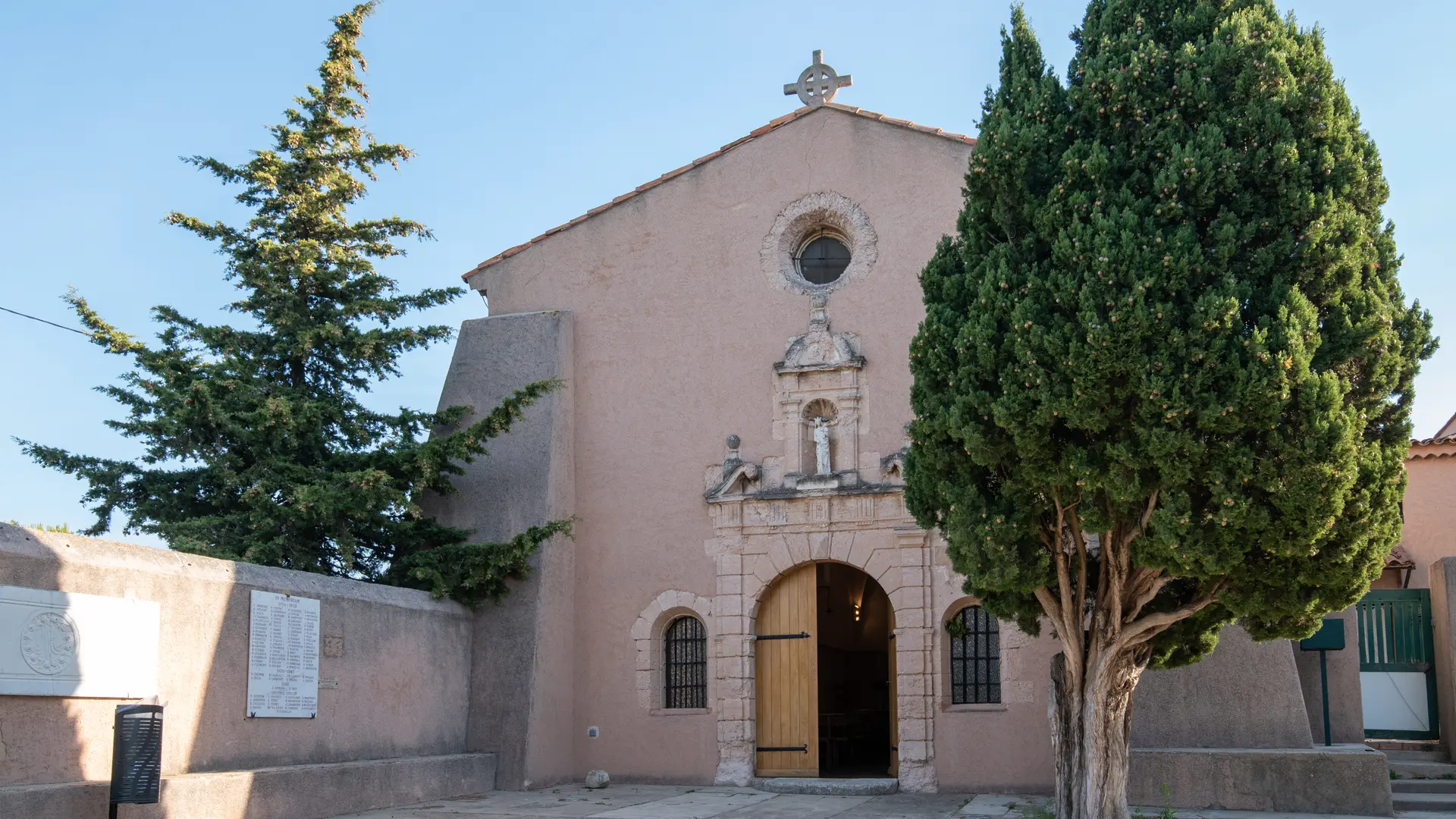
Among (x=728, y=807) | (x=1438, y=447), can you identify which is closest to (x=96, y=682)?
(x=728, y=807)

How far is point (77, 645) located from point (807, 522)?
6.39 meters

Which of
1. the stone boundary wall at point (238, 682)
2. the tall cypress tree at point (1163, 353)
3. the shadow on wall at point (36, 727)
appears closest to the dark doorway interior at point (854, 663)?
the stone boundary wall at point (238, 682)

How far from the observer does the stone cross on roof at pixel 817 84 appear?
521 inches

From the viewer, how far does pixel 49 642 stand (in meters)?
7.95

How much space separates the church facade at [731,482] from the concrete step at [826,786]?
18 centimetres

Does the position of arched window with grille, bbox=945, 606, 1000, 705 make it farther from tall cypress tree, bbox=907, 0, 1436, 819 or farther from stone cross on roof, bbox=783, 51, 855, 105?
stone cross on roof, bbox=783, 51, 855, 105

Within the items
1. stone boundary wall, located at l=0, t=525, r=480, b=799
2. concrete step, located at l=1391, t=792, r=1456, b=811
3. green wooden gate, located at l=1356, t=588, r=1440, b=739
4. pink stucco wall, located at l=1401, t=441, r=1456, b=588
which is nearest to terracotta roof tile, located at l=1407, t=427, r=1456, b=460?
pink stucco wall, located at l=1401, t=441, r=1456, b=588

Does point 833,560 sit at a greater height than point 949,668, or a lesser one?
greater

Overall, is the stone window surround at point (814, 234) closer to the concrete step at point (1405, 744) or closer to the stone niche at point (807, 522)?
the stone niche at point (807, 522)

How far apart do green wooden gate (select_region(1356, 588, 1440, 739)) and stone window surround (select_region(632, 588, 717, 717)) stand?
237 inches

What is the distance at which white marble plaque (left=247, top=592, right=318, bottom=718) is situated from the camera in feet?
31.6

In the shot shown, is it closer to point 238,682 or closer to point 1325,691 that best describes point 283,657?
point 238,682

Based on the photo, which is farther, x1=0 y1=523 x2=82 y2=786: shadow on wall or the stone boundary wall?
the stone boundary wall

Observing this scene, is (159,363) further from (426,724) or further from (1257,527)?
(1257,527)
